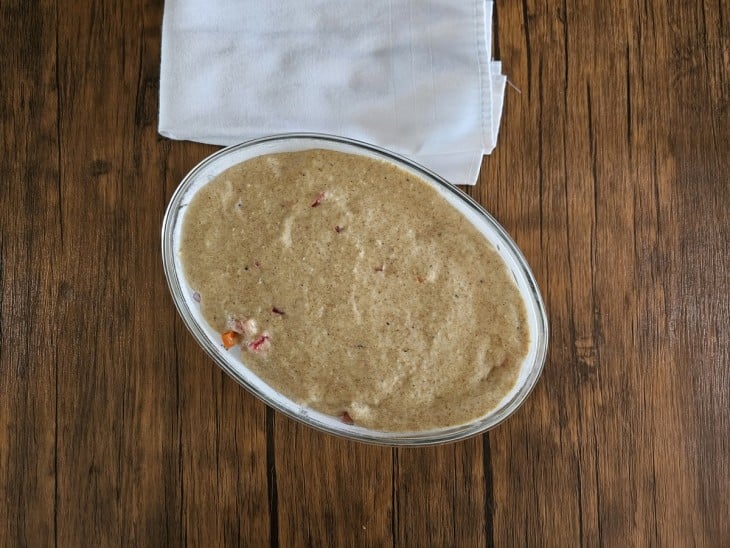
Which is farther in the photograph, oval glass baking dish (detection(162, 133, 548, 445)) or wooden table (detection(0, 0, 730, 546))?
wooden table (detection(0, 0, 730, 546))

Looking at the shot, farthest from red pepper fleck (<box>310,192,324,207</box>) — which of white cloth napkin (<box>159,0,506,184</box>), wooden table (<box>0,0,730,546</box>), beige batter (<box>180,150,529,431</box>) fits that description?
wooden table (<box>0,0,730,546</box>)

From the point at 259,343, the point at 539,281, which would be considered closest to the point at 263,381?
the point at 259,343

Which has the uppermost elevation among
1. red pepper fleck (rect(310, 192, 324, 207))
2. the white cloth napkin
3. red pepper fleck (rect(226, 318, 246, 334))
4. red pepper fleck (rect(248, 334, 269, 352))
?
the white cloth napkin

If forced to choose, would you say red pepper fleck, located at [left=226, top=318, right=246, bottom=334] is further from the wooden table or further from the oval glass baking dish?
the wooden table

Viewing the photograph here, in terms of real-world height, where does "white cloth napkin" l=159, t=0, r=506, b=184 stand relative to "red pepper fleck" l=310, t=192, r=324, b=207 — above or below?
above

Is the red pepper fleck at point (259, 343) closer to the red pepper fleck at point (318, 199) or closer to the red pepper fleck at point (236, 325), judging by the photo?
the red pepper fleck at point (236, 325)

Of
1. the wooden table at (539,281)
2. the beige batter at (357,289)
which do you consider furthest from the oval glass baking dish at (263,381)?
the wooden table at (539,281)

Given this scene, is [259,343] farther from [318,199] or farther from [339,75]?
[339,75]
